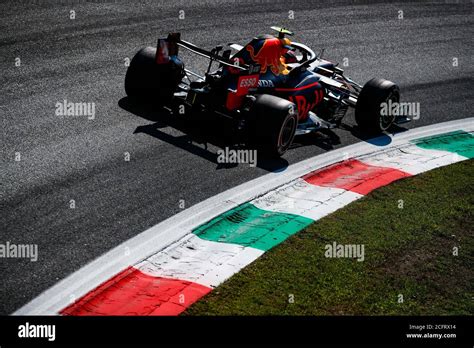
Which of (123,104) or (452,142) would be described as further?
(452,142)

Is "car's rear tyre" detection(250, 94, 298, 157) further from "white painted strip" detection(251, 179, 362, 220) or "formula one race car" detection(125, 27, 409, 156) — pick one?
"white painted strip" detection(251, 179, 362, 220)

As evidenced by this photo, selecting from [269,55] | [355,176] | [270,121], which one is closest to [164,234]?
[270,121]

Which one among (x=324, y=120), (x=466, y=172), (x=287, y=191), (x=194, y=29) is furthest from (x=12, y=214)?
(x=194, y=29)

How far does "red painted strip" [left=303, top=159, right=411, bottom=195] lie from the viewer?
10.8 m

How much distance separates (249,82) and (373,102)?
7.82ft

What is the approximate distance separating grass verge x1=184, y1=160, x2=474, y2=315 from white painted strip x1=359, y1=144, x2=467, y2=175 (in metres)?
1.08

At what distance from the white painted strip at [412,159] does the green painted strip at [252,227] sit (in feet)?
8.80

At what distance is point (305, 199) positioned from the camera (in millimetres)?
10227

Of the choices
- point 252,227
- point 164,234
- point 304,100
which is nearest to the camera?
point 164,234

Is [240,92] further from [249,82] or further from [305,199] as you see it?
[305,199]

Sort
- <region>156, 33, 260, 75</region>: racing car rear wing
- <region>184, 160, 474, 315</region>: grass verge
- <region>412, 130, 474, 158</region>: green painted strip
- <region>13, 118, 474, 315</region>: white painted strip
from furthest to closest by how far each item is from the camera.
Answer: <region>412, 130, 474, 158</region>: green painted strip → <region>156, 33, 260, 75</region>: racing car rear wing → <region>184, 160, 474, 315</region>: grass verge → <region>13, 118, 474, 315</region>: white painted strip

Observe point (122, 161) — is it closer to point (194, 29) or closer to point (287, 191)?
point (287, 191)

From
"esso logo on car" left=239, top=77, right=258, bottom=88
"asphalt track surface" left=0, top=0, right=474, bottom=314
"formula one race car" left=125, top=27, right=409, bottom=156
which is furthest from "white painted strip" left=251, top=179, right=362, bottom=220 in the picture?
"esso logo on car" left=239, top=77, right=258, bottom=88

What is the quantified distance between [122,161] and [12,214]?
209cm
